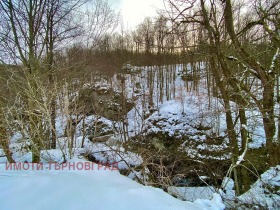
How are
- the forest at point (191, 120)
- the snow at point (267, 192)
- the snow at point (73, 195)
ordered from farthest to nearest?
the forest at point (191, 120), the snow at point (267, 192), the snow at point (73, 195)

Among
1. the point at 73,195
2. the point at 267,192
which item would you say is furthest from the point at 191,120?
the point at 73,195

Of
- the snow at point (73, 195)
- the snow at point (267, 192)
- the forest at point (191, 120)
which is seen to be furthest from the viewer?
the forest at point (191, 120)

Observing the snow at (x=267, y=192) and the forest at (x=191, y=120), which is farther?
the forest at (x=191, y=120)

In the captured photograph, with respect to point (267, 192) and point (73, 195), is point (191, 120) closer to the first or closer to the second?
point (267, 192)

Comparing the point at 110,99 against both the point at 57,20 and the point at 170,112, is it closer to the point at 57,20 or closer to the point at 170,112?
the point at 170,112

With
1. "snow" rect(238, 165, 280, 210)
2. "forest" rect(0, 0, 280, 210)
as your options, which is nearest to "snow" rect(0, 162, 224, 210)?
"forest" rect(0, 0, 280, 210)

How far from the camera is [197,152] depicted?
11.0 metres

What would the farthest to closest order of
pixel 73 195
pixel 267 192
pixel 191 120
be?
1. pixel 191 120
2. pixel 267 192
3. pixel 73 195

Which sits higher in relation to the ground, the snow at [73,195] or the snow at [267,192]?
the snow at [73,195]

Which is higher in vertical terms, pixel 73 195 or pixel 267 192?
pixel 73 195

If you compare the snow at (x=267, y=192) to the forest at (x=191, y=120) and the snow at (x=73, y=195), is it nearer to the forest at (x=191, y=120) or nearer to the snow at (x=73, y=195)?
the forest at (x=191, y=120)

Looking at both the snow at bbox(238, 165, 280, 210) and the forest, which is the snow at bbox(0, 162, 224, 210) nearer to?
the forest

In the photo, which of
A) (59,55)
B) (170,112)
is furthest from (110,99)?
(59,55)

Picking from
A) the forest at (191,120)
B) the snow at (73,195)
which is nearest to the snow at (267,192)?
the forest at (191,120)
